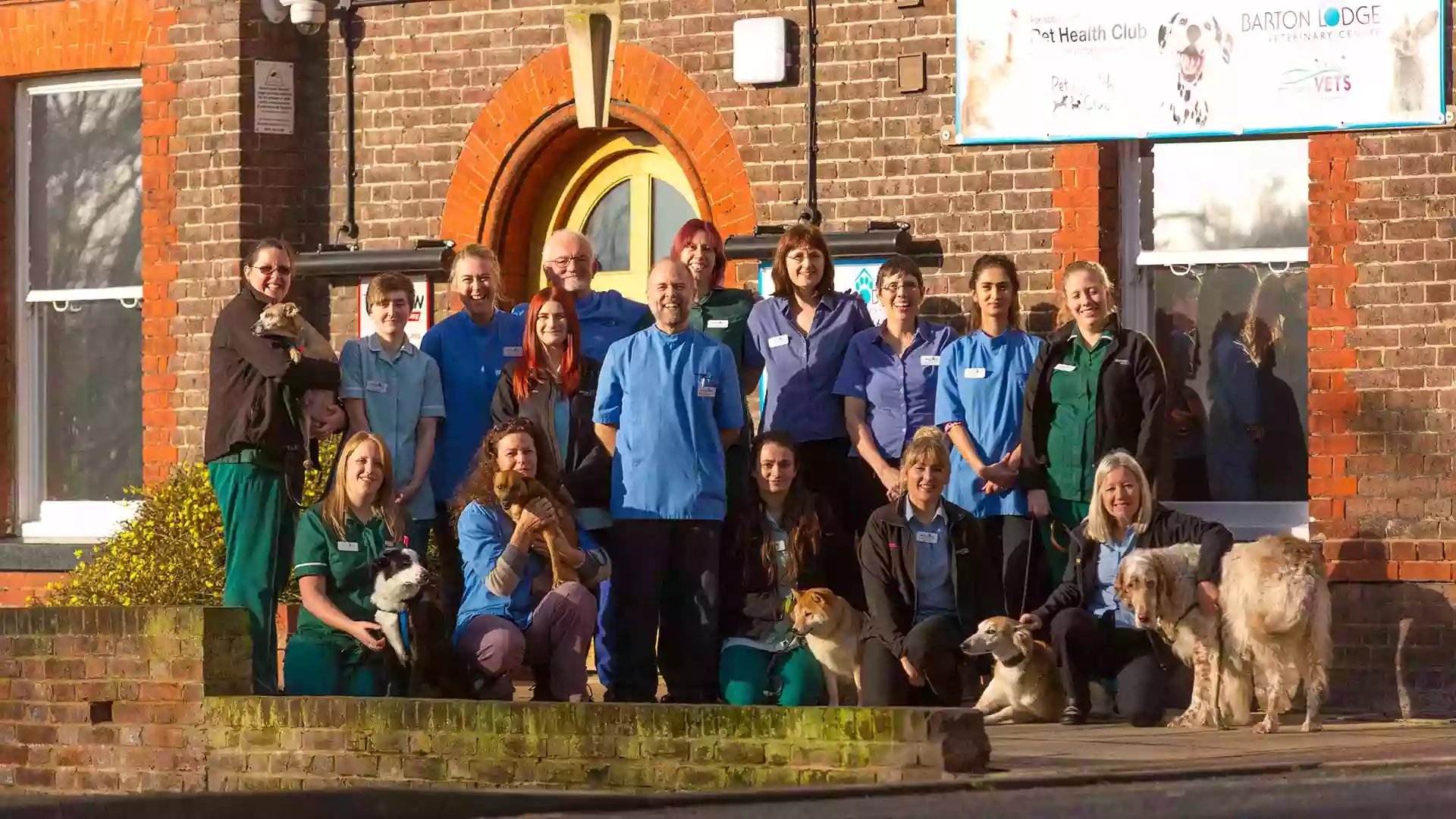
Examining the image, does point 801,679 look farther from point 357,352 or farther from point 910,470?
point 357,352

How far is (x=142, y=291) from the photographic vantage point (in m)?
14.6

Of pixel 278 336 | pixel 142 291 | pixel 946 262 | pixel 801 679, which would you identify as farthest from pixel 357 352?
pixel 142 291

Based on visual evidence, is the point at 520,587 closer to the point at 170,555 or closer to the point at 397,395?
the point at 397,395

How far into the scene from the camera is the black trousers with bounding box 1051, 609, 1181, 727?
34.3 ft

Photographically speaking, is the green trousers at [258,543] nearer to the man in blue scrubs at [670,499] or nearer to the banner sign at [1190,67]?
the man in blue scrubs at [670,499]

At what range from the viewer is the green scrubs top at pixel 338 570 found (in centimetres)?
1010

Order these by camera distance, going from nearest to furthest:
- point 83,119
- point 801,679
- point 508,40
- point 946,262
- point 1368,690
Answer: point 801,679
point 1368,690
point 946,262
point 508,40
point 83,119

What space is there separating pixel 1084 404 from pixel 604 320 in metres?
2.06

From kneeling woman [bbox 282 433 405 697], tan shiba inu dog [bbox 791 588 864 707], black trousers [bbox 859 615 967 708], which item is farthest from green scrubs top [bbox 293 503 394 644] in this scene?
black trousers [bbox 859 615 967 708]

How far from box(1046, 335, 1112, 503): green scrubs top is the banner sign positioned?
1621mm

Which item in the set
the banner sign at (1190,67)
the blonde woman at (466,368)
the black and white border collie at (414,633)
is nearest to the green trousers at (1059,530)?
the banner sign at (1190,67)

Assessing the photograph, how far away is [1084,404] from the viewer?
10.7m

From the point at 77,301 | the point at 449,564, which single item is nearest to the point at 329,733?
the point at 449,564

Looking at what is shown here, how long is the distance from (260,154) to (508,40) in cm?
157
